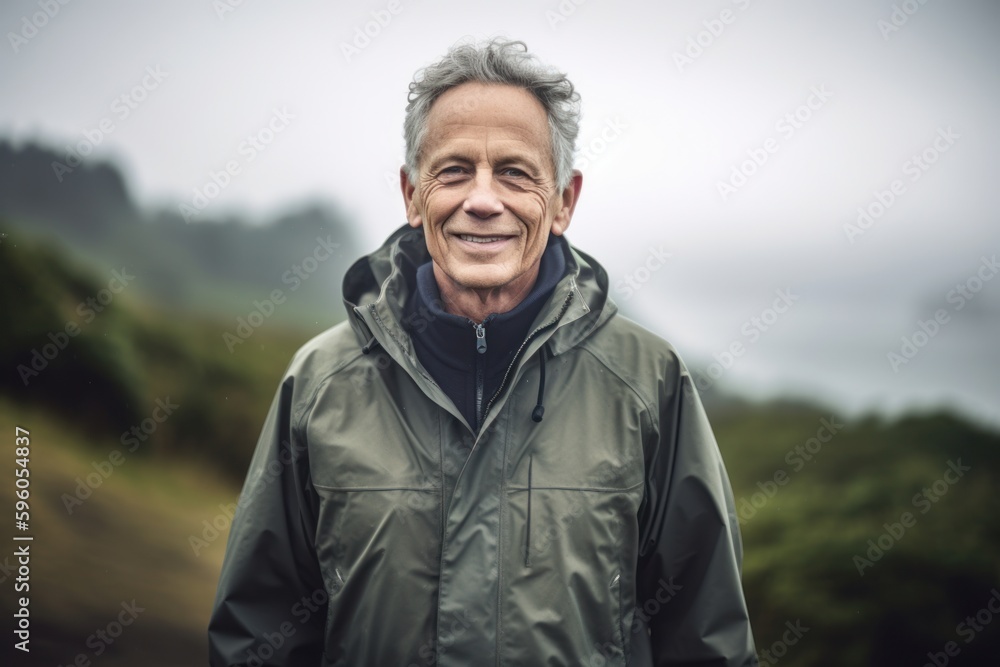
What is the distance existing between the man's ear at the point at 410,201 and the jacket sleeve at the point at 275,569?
0.56 m

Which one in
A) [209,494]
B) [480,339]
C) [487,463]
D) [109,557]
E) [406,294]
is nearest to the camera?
[487,463]

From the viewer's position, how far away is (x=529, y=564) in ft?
5.77

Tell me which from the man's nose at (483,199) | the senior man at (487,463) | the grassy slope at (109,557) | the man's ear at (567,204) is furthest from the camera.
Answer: the grassy slope at (109,557)

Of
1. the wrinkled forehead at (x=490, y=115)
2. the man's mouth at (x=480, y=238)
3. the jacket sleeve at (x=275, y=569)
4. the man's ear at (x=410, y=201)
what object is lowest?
the jacket sleeve at (x=275, y=569)

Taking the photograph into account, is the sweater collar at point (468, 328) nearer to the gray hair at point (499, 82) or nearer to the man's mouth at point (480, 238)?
the man's mouth at point (480, 238)

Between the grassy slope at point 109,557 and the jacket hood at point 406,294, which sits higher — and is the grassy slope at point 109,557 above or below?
below

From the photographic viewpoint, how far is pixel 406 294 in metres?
2.08

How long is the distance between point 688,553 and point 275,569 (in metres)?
1.10

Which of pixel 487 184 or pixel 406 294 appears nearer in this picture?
pixel 487 184

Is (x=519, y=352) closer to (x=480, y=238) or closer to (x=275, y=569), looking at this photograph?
(x=480, y=238)

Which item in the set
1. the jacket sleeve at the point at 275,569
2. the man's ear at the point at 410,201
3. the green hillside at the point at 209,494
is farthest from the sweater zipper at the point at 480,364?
the green hillside at the point at 209,494

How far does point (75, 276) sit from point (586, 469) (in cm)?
267

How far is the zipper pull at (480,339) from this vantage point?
1902mm

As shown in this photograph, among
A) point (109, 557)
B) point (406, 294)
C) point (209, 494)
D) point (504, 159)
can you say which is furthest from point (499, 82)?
point (109, 557)
